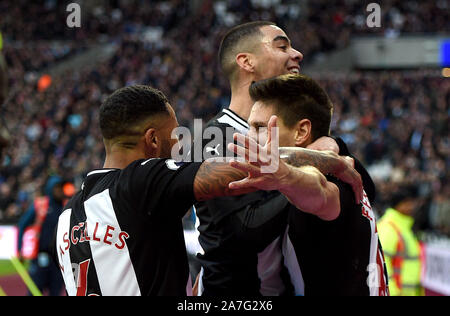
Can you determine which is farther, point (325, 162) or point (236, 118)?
point (236, 118)

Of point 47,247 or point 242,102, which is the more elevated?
point 242,102

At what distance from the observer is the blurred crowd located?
1709 centimetres

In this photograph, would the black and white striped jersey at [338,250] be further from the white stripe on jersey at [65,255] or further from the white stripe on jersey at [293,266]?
the white stripe on jersey at [65,255]

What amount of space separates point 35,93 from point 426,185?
14373mm

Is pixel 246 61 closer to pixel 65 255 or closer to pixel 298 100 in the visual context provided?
pixel 298 100

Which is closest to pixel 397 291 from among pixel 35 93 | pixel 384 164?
pixel 384 164

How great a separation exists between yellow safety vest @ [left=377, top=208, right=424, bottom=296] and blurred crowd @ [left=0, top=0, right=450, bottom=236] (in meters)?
6.35

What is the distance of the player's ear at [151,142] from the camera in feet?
9.52

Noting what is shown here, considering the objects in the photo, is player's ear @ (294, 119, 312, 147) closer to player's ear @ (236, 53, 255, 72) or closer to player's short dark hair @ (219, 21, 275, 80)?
player's ear @ (236, 53, 255, 72)

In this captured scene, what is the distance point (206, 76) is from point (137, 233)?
65.3ft

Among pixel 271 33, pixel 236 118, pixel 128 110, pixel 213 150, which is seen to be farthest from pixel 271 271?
pixel 271 33

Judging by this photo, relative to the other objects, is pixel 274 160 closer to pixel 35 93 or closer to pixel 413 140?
pixel 413 140

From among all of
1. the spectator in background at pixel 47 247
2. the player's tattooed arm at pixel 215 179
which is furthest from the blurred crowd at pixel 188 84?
the player's tattooed arm at pixel 215 179

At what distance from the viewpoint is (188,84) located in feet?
73.0
